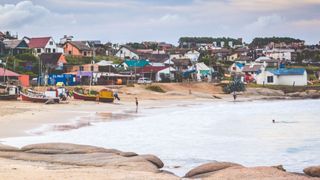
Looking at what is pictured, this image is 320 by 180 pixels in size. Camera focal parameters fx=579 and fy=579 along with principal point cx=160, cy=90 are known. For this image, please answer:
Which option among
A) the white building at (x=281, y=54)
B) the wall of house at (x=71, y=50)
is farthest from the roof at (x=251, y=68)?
the white building at (x=281, y=54)

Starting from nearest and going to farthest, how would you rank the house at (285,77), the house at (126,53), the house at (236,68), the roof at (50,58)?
the roof at (50,58) < the house at (285,77) < the house at (236,68) < the house at (126,53)

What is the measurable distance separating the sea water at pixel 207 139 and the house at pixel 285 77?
48121 millimetres

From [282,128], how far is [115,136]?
11833 mm

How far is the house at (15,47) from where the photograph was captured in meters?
85.6

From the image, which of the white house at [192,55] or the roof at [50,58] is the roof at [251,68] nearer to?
the white house at [192,55]

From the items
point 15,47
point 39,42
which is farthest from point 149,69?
point 39,42

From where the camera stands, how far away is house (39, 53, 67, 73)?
79481 mm

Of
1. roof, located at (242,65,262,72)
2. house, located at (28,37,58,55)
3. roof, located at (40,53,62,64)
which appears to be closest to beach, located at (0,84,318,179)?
roof, located at (40,53,62,64)

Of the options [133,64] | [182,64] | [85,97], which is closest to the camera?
[85,97]

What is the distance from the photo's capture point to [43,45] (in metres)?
95.4

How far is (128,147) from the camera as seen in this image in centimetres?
2456

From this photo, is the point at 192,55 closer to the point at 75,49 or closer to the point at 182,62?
the point at 182,62

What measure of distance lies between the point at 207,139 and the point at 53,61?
5576cm

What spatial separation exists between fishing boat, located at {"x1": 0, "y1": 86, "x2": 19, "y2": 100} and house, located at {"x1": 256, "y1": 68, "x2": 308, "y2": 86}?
159 feet
